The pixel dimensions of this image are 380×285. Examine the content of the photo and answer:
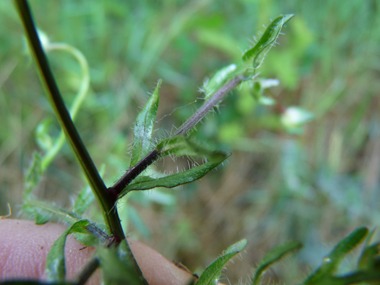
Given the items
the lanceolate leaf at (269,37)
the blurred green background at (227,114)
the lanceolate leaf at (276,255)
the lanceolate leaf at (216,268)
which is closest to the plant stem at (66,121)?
the lanceolate leaf at (216,268)

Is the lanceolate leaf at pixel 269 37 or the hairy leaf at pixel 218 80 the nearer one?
the lanceolate leaf at pixel 269 37

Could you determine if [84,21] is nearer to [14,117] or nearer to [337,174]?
[14,117]

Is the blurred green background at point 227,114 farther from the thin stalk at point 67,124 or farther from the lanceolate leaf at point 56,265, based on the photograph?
the lanceolate leaf at point 56,265

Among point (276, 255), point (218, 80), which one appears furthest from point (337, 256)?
point (218, 80)

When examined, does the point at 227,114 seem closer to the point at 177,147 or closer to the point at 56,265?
the point at 177,147

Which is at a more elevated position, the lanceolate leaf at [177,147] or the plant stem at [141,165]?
the plant stem at [141,165]

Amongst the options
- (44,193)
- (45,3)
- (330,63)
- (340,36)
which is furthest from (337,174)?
(45,3)
